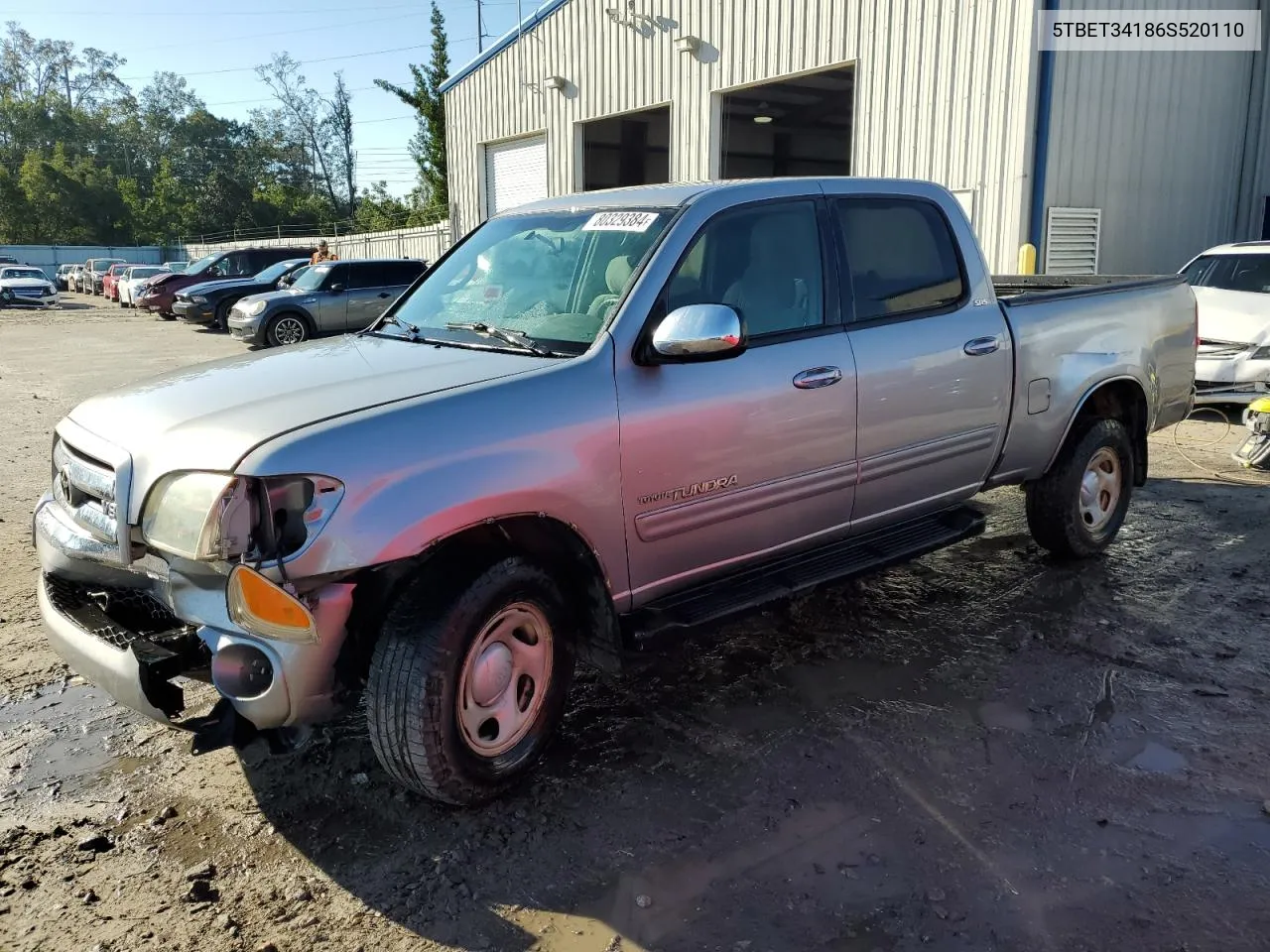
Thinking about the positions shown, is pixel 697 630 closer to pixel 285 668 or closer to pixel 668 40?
pixel 285 668

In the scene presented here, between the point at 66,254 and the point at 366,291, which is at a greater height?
the point at 66,254

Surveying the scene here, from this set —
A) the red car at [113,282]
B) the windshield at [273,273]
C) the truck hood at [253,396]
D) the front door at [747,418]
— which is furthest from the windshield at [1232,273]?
the red car at [113,282]

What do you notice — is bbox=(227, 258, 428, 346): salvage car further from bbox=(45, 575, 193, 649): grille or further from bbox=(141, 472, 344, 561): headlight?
bbox=(141, 472, 344, 561): headlight

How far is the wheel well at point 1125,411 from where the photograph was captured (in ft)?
17.4

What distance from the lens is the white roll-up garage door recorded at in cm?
1980

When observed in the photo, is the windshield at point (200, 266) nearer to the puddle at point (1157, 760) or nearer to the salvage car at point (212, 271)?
the salvage car at point (212, 271)

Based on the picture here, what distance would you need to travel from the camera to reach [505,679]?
3.16 m

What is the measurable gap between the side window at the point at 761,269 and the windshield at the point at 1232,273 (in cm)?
800

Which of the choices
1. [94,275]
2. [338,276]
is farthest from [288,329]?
[94,275]

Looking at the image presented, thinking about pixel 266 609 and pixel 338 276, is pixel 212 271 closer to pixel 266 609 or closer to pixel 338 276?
pixel 338 276

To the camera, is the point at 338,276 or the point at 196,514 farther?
the point at 338,276

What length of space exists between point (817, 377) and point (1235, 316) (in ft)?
25.7

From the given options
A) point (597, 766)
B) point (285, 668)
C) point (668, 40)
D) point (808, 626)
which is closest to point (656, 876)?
point (597, 766)

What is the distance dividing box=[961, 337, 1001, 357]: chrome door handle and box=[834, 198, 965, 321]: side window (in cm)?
21
